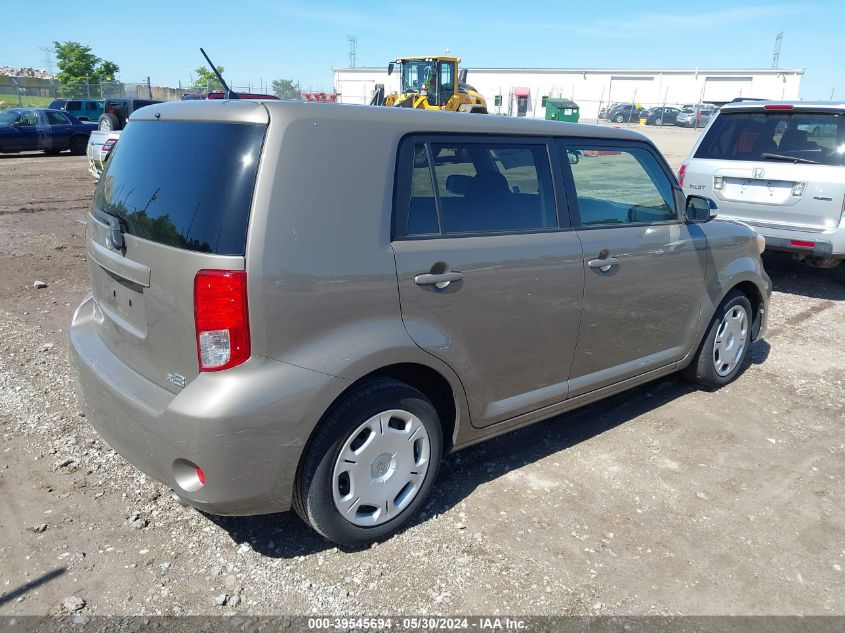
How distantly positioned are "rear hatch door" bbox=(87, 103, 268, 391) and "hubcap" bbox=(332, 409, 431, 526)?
0.73 metres

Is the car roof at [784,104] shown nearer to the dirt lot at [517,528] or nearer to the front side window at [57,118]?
the dirt lot at [517,528]

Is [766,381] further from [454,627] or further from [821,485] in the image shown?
[454,627]

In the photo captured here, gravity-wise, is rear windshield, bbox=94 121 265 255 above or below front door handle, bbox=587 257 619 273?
above

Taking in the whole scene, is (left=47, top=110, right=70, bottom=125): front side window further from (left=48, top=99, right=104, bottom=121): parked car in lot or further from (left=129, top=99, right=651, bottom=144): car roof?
(left=129, top=99, right=651, bottom=144): car roof

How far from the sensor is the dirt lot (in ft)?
8.65

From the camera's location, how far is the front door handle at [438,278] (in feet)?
9.00

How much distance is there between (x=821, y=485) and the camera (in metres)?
3.56

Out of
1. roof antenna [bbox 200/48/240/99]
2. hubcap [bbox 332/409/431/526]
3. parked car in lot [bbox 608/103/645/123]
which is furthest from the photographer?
parked car in lot [bbox 608/103/645/123]

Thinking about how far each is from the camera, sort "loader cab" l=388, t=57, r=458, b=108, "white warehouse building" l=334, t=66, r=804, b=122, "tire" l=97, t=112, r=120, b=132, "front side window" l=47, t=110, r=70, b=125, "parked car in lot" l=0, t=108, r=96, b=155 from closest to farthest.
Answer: "tire" l=97, t=112, r=120, b=132 → "parked car in lot" l=0, t=108, r=96, b=155 → "front side window" l=47, t=110, r=70, b=125 → "loader cab" l=388, t=57, r=458, b=108 → "white warehouse building" l=334, t=66, r=804, b=122

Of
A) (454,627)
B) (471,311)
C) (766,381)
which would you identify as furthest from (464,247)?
(766,381)

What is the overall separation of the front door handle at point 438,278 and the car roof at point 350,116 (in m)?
0.62

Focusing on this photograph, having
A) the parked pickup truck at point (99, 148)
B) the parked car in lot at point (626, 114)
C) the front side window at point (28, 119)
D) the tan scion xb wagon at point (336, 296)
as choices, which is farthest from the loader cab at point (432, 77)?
the tan scion xb wagon at point (336, 296)

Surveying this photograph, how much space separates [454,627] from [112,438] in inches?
64.0

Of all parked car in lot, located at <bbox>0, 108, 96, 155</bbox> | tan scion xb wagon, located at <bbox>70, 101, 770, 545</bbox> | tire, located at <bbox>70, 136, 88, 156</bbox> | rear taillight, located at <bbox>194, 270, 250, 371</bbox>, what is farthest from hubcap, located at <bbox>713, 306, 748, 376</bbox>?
tire, located at <bbox>70, 136, 88, 156</bbox>
